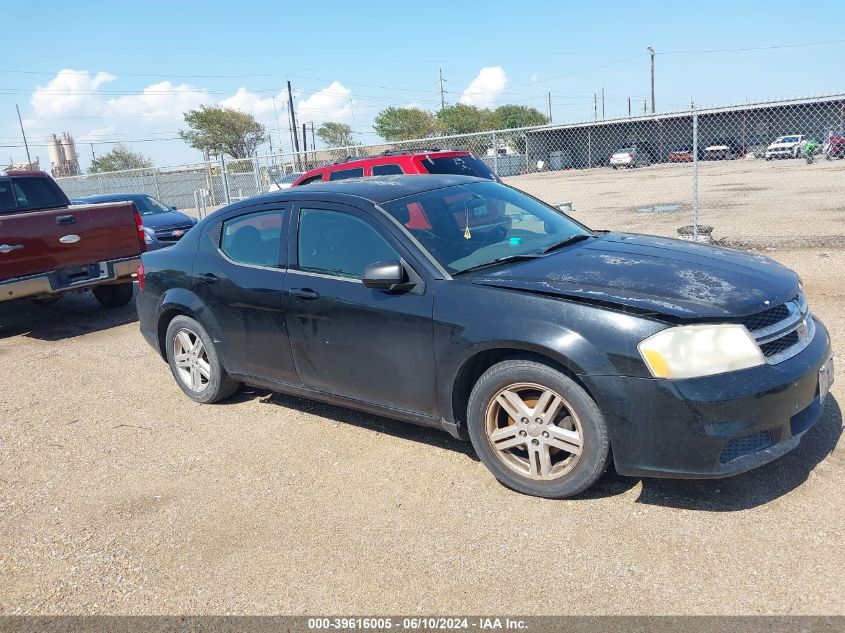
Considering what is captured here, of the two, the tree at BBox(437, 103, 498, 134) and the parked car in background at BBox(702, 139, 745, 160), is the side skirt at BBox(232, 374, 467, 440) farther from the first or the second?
the tree at BBox(437, 103, 498, 134)

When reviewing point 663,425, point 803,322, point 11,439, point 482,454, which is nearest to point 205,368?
point 11,439

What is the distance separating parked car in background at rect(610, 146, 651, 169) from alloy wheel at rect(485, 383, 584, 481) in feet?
123

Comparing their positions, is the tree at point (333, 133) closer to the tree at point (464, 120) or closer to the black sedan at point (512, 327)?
the tree at point (464, 120)

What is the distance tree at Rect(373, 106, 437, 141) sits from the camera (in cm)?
6988

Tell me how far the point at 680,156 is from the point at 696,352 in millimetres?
39833

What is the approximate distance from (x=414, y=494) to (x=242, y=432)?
1608 millimetres

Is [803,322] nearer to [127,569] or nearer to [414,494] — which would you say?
[414,494]

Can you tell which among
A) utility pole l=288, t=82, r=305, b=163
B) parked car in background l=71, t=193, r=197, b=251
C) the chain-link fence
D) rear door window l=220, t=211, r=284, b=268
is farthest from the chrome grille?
utility pole l=288, t=82, r=305, b=163

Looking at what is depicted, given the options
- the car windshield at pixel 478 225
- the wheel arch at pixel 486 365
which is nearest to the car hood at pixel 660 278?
the car windshield at pixel 478 225

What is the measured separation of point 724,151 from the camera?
40.4 metres

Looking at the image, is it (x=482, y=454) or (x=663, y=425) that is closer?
(x=663, y=425)

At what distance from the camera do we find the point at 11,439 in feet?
16.6

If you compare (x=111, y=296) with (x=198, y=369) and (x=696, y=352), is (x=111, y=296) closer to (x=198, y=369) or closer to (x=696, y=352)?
(x=198, y=369)

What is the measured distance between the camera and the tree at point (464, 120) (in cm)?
7381
